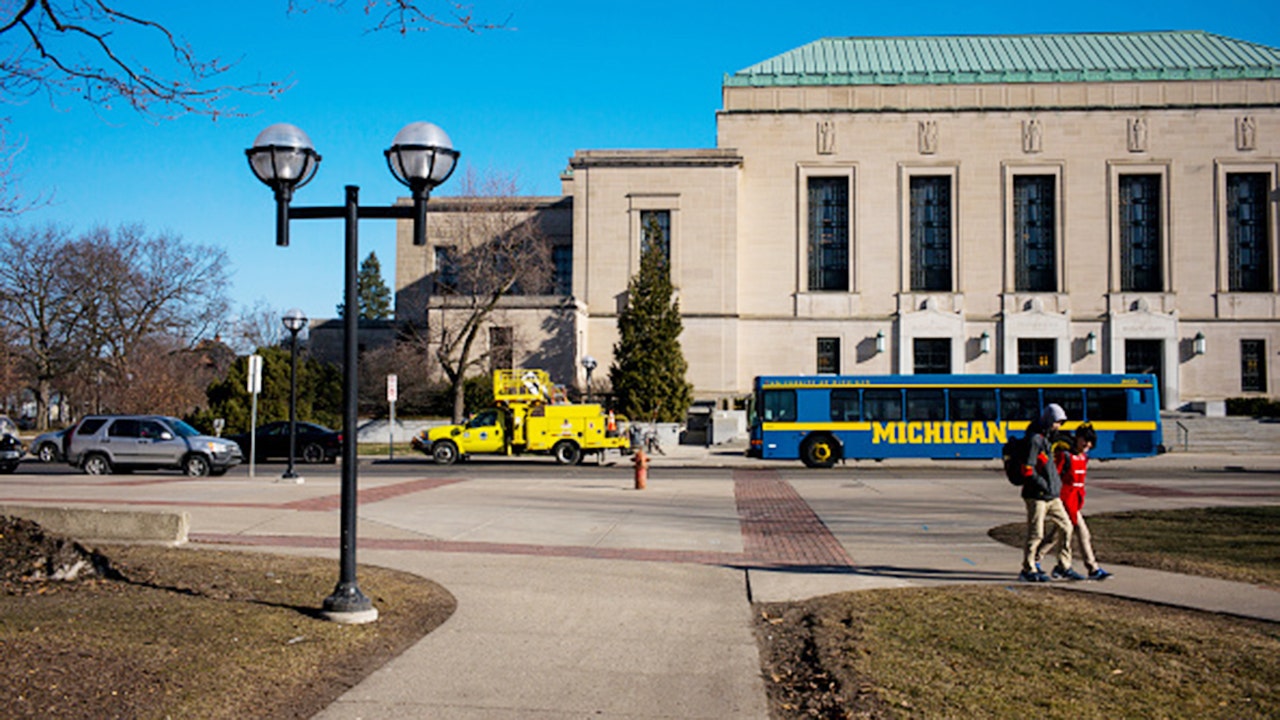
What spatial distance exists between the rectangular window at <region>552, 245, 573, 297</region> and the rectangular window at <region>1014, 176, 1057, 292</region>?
2586 centimetres

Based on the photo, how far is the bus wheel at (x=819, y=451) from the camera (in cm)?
3303

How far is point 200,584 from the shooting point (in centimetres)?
909

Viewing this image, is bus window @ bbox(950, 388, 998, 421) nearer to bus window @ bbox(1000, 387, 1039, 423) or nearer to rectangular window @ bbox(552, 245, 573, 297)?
bus window @ bbox(1000, 387, 1039, 423)

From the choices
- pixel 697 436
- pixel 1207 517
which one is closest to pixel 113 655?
pixel 1207 517

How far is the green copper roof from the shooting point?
55.5 metres

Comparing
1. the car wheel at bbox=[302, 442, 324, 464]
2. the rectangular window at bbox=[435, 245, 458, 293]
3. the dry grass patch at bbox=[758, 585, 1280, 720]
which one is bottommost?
the car wheel at bbox=[302, 442, 324, 464]

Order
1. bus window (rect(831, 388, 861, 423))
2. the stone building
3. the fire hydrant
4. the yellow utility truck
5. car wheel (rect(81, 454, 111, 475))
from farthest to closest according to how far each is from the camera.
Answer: the stone building → the yellow utility truck → bus window (rect(831, 388, 861, 423)) → car wheel (rect(81, 454, 111, 475)) → the fire hydrant

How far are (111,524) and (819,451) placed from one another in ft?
80.3

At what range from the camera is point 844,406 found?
3328 cm

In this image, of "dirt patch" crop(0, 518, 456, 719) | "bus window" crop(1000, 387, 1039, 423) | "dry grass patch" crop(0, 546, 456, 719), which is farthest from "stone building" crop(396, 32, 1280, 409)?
"dry grass patch" crop(0, 546, 456, 719)

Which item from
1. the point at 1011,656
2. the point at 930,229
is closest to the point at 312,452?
the point at 1011,656

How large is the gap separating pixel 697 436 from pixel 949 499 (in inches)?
1028

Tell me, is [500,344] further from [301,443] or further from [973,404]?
[973,404]

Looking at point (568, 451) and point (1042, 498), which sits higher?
point (1042, 498)
